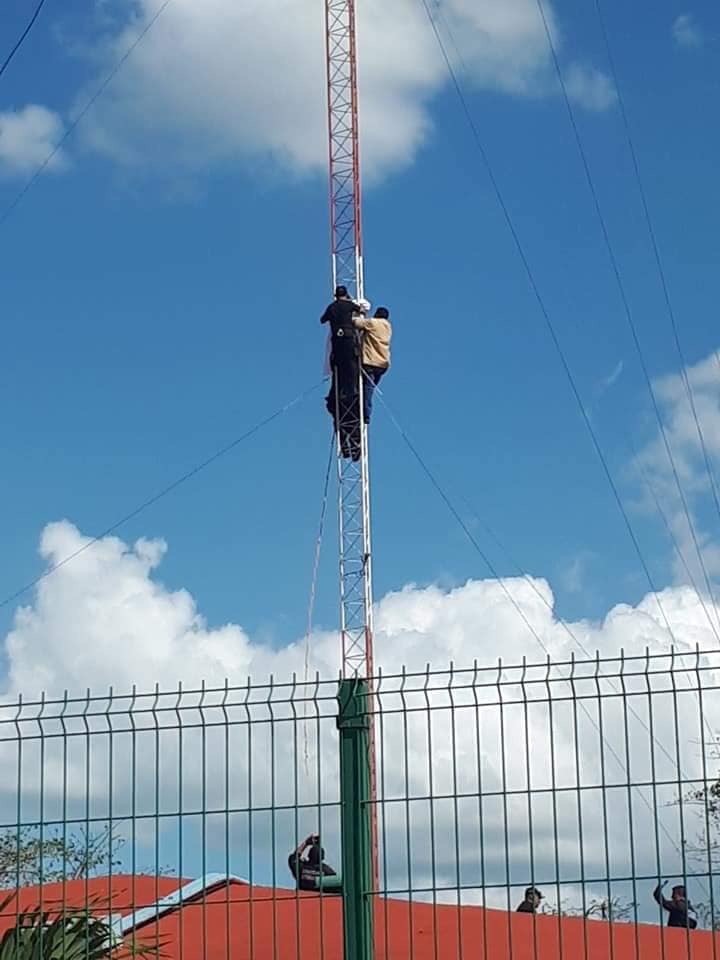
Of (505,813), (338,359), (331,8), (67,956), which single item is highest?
(331,8)

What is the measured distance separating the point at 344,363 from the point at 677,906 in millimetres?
9538

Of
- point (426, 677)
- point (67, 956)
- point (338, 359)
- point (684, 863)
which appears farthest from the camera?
point (338, 359)

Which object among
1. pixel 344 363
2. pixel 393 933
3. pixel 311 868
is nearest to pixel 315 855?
pixel 311 868

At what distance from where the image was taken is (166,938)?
10.3 m

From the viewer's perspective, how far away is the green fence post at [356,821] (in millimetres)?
7438

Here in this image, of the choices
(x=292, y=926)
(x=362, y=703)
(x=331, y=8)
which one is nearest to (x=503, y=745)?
(x=362, y=703)

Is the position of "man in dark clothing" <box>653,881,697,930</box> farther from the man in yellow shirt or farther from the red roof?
the man in yellow shirt

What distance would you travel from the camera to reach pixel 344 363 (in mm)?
16047

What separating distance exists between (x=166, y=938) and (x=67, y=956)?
8.18 feet

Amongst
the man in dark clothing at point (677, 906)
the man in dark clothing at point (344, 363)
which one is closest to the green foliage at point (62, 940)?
the man in dark clothing at point (677, 906)

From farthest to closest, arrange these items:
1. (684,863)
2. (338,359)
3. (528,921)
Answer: (338,359)
(528,921)
(684,863)

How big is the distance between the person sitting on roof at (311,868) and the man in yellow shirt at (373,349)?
841cm

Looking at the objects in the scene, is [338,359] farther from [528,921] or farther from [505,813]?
[505,813]

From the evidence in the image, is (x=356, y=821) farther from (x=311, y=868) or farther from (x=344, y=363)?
(x=344, y=363)
